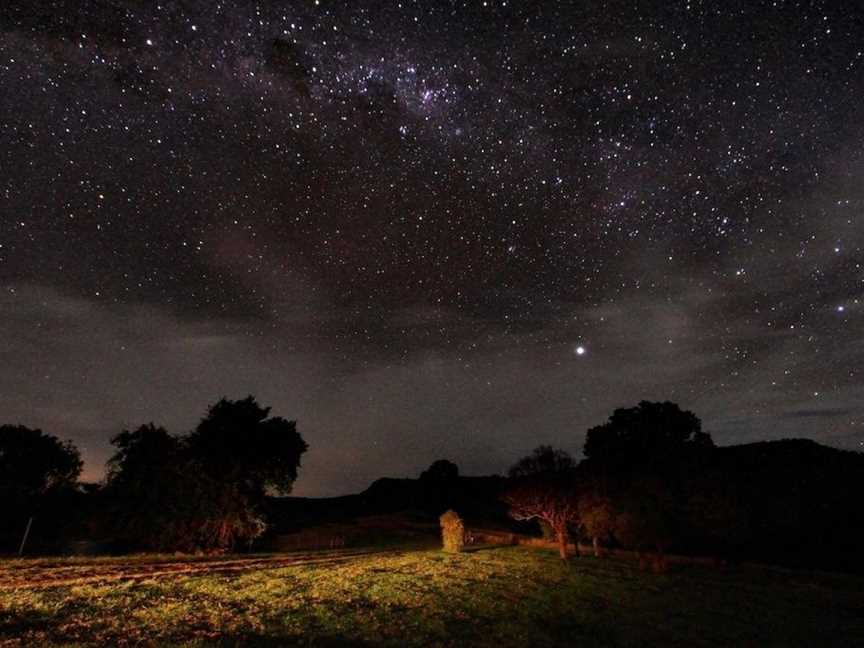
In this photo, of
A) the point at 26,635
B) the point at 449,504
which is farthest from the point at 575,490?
the point at 449,504

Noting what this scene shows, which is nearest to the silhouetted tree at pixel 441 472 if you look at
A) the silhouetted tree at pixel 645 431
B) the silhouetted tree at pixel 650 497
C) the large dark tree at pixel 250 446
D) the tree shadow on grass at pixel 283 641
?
the silhouetted tree at pixel 645 431

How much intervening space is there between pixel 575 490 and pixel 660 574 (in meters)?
7.54

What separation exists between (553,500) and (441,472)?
65438 millimetres

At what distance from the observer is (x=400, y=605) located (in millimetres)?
18062

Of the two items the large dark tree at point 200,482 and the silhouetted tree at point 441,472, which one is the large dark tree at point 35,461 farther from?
the silhouetted tree at point 441,472

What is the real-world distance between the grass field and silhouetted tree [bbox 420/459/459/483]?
71.3 metres

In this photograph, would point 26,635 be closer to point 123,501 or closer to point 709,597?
point 709,597

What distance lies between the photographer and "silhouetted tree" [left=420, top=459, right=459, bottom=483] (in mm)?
99500

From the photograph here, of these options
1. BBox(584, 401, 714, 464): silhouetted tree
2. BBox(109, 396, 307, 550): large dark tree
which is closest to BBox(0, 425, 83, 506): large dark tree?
BBox(109, 396, 307, 550): large dark tree

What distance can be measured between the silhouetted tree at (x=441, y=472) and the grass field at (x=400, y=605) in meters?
71.3

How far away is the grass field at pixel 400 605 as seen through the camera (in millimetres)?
13719

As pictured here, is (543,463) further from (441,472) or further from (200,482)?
(441,472)

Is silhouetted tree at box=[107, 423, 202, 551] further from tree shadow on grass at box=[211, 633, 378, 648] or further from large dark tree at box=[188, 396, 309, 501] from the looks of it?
tree shadow on grass at box=[211, 633, 378, 648]

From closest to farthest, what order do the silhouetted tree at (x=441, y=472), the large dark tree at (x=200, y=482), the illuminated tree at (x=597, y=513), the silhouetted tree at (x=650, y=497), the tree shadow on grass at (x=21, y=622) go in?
the tree shadow on grass at (x=21, y=622) < the silhouetted tree at (x=650, y=497) < the illuminated tree at (x=597, y=513) < the large dark tree at (x=200, y=482) < the silhouetted tree at (x=441, y=472)
